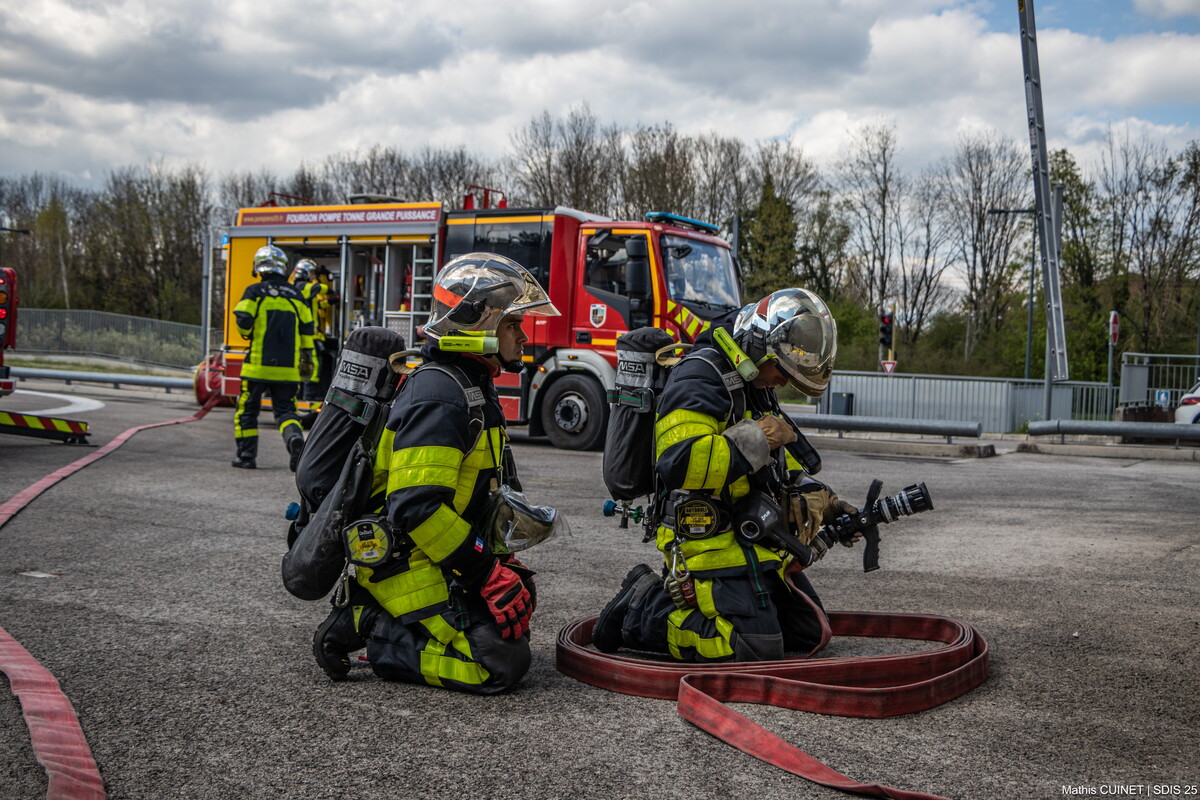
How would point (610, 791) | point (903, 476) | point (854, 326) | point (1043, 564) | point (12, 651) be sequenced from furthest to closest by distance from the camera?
1. point (854, 326)
2. point (903, 476)
3. point (1043, 564)
4. point (12, 651)
5. point (610, 791)

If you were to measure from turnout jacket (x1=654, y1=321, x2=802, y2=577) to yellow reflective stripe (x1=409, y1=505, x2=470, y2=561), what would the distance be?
80cm

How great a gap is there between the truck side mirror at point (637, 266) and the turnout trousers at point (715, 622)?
8695 millimetres

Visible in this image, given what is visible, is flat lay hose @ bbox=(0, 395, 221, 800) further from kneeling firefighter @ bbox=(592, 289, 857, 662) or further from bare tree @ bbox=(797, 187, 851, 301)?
bare tree @ bbox=(797, 187, 851, 301)

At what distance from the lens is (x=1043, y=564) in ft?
20.4

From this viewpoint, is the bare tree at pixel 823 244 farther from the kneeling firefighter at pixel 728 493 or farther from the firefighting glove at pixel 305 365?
the kneeling firefighter at pixel 728 493

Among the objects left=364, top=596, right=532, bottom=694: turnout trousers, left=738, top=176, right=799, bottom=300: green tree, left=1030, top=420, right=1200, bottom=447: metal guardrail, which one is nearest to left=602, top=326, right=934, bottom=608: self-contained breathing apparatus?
left=364, top=596, right=532, bottom=694: turnout trousers

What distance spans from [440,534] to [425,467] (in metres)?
0.23

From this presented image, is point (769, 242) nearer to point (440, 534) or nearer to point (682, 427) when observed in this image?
point (682, 427)

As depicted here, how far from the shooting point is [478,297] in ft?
12.1

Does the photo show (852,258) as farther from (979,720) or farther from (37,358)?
(979,720)

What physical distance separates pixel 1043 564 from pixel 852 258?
41.4m

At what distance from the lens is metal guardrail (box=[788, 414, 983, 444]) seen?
1455 cm

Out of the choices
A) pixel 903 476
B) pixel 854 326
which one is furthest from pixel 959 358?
pixel 903 476

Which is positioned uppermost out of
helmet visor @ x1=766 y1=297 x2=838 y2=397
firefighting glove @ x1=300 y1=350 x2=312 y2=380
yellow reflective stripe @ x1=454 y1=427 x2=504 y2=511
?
helmet visor @ x1=766 y1=297 x2=838 y2=397
